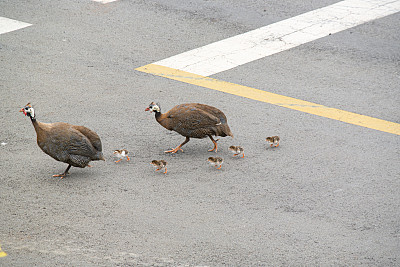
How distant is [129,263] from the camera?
6.29m

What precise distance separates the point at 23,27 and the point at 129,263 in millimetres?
8577

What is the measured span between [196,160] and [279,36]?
4.94 metres

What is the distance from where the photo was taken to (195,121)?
8.39 m

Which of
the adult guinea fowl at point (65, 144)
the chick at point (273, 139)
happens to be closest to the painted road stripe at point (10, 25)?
the adult guinea fowl at point (65, 144)

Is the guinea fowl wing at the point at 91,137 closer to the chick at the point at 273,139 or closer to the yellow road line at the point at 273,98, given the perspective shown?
the chick at the point at 273,139

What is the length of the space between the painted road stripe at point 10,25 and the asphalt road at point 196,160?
0.72 feet

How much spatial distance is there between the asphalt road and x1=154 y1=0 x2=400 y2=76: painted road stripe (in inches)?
11.3

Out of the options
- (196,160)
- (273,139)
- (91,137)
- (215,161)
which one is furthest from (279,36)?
(91,137)

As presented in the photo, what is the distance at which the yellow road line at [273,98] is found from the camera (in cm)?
923

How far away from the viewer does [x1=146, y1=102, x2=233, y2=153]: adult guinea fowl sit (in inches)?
331

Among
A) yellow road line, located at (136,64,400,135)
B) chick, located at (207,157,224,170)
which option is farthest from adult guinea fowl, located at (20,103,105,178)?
yellow road line, located at (136,64,400,135)

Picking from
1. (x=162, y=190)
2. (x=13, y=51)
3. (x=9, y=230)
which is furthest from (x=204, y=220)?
(x=13, y=51)

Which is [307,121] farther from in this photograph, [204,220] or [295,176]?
[204,220]

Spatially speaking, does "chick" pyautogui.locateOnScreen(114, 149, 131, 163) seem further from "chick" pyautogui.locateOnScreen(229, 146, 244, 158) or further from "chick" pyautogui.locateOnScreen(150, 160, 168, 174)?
"chick" pyautogui.locateOnScreen(229, 146, 244, 158)
